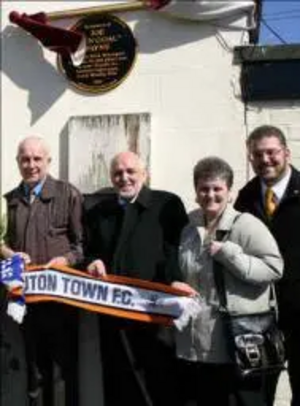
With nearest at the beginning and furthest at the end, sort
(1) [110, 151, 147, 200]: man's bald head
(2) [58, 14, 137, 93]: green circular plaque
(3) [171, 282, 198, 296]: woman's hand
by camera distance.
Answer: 1. (3) [171, 282, 198, 296]: woman's hand
2. (1) [110, 151, 147, 200]: man's bald head
3. (2) [58, 14, 137, 93]: green circular plaque

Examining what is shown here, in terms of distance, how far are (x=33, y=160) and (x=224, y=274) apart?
1.33m

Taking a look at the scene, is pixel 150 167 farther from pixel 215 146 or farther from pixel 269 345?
pixel 269 345

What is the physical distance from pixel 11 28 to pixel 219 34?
160 centimetres

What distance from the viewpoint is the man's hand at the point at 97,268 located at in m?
3.77

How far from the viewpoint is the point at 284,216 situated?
11.3 ft

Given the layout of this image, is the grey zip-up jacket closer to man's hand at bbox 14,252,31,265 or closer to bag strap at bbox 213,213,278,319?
bag strap at bbox 213,213,278,319

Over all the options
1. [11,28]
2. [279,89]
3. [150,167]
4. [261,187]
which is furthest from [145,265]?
[11,28]

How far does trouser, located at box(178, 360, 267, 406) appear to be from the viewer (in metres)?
3.27

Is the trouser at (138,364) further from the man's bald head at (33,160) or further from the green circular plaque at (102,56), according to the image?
the green circular plaque at (102,56)

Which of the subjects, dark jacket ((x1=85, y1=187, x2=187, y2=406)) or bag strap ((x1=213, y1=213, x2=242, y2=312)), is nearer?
bag strap ((x1=213, y1=213, x2=242, y2=312))

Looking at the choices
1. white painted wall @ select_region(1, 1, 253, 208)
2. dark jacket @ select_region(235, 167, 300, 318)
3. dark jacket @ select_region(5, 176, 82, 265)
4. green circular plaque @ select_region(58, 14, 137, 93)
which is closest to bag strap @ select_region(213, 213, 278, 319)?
dark jacket @ select_region(235, 167, 300, 318)

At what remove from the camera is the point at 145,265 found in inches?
147

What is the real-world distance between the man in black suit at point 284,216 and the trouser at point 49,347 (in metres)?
1.31

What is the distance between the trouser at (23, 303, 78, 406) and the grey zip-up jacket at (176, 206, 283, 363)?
0.94 metres
